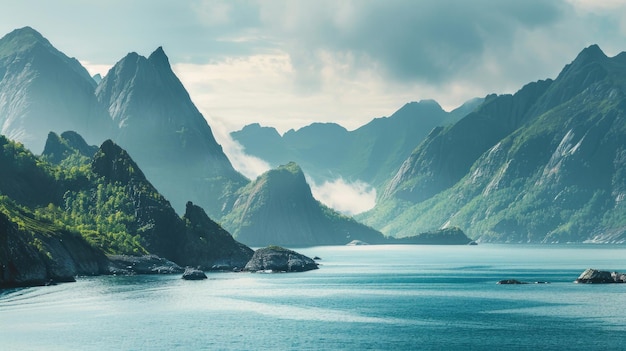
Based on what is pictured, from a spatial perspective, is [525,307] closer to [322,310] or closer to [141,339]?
[322,310]

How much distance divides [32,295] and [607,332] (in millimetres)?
119467

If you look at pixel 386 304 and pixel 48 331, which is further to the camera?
pixel 386 304

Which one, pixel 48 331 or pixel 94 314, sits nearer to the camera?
pixel 48 331

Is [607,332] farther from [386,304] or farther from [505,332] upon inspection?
[386,304]

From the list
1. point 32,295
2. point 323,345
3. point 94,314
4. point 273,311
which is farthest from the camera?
point 32,295

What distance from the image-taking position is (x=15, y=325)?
149 meters

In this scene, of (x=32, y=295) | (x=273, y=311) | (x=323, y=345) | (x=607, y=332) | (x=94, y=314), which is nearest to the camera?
(x=323, y=345)

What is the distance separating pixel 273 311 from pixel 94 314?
3477 centimetres

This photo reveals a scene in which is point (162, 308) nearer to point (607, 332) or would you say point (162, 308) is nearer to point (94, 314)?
point (94, 314)

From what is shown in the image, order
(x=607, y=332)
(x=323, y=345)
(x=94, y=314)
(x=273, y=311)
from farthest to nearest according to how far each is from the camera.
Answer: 1. (x=273, y=311)
2. (x=94, y=314)
3. (x=607, y=332)
4. (x=323, y=345)

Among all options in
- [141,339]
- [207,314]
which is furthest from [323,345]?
[207,314]

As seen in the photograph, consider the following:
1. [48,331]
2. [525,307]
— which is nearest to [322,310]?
[525,307]

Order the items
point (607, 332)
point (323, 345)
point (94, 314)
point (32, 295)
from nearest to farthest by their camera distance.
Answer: point (323, 345) < point (607, 332) < point (94, 314) < point (32, 295)

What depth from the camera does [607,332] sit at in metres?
143
